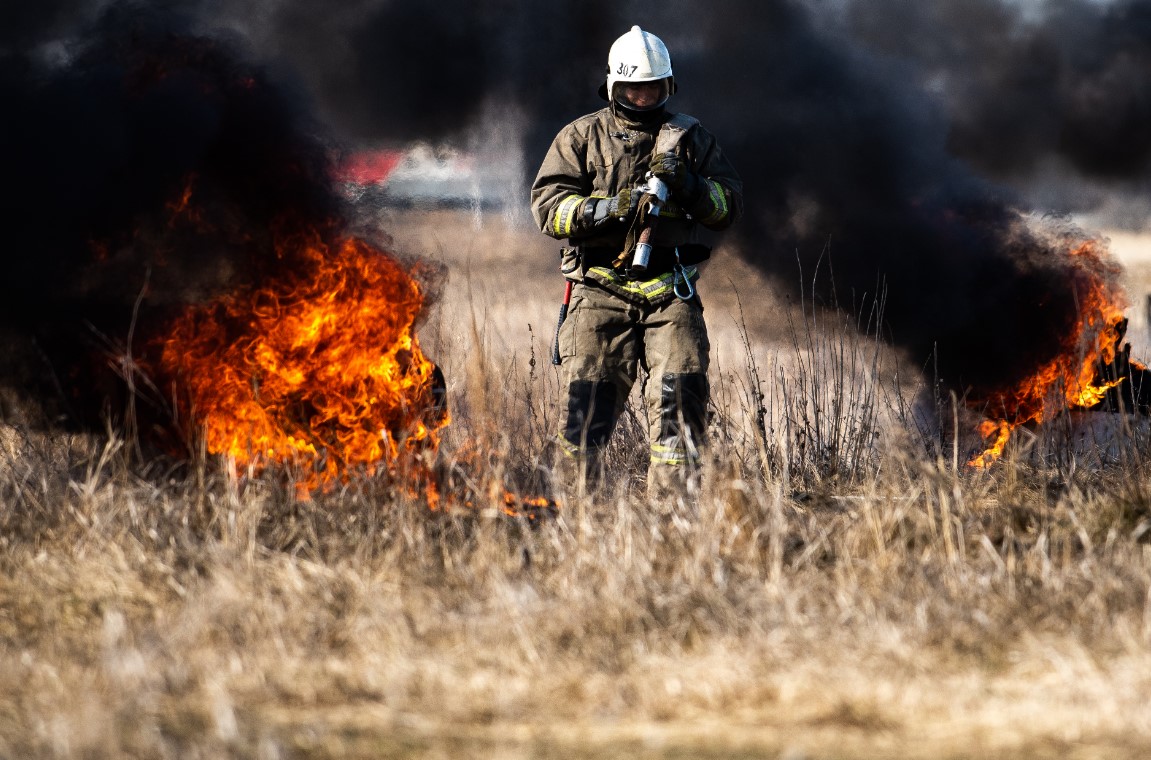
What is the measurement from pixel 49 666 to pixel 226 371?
219 centimetres

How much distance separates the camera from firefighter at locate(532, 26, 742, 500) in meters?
5.26

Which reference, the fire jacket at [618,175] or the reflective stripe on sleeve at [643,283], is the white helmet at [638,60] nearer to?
the fire jacket at [618,175]

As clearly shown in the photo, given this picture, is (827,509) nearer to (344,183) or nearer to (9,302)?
(344,183)

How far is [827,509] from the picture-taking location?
5.41m

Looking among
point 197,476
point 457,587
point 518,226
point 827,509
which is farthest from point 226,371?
point 518,226

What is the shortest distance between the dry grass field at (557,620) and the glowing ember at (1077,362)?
1883 mm

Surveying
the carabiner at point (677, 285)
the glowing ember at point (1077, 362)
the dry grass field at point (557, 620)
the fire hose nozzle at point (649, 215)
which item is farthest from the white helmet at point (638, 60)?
the glowing ember at point (1077, 362)

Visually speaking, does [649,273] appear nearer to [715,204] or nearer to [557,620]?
[715,204]

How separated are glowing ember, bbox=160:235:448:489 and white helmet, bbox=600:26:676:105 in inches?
55.2

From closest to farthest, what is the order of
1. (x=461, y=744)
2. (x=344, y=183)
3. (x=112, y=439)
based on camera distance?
(x=461, y=744) → (x=112, y=439) → (x=344, y=183)

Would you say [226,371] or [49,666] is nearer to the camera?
[49,666]

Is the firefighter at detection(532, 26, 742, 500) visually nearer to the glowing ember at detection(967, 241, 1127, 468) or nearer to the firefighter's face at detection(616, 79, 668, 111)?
the firefighter's face at detection(616, 79, 668, 111)

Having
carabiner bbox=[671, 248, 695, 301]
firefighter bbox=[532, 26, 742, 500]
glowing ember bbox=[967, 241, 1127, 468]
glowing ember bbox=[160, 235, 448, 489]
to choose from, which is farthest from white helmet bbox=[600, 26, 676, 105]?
glowing ember bbox=[967, 241, 1127, 468]

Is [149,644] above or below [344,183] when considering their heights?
below
